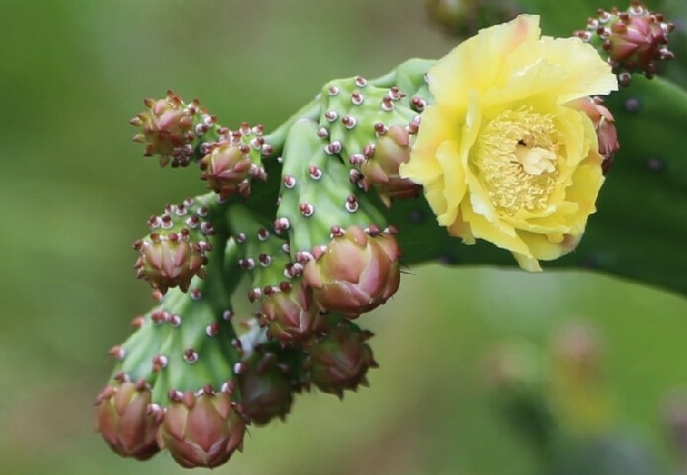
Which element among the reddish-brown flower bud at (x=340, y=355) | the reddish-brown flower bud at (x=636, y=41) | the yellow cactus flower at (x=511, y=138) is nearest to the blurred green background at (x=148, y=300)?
the reddish-brown flower bud at (x=636, y=41)

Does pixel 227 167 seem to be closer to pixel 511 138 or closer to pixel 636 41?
pixel 511 138

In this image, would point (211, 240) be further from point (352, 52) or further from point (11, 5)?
point (352, 52)

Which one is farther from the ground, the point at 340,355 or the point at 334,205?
the point at 334,205

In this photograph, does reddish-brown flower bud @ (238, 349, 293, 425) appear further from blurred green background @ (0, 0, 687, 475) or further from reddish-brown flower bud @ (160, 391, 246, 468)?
blurred green background @ (0, 0, 687, 475)

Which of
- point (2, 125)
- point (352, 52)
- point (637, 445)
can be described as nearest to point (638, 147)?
point (637, 445)

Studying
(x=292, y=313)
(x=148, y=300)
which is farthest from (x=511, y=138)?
(x=148, y=300)

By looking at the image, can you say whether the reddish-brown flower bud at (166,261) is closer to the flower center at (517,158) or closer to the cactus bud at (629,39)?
the flower center at (517,158)

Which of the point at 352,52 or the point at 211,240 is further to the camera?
the point at 352,52

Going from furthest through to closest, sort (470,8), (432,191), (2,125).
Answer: (2,125) < (470,8) < (432,191)
